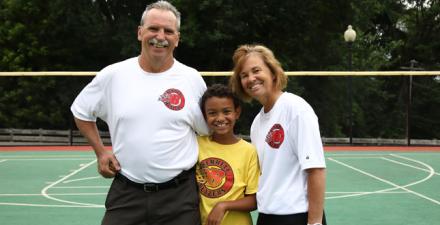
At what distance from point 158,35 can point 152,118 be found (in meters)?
0.48

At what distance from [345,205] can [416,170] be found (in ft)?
14.5

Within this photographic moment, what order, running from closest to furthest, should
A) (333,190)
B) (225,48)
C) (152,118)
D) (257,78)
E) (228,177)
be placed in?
(257,78), (152,118), (228,177), (333,190), (225,48)

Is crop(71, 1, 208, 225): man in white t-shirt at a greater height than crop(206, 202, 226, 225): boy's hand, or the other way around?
crop(71, 1, 208, 225): man in white t-shirt

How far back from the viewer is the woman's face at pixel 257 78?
3.40 metres

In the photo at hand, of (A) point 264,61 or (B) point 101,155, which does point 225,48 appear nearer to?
(B) point 101,155

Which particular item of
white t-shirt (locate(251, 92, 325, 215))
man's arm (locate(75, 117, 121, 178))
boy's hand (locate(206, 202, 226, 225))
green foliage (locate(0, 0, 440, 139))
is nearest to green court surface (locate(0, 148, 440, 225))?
man's arm (locate(75, 117, 121, 178))

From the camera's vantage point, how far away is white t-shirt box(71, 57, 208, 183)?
11.5ft

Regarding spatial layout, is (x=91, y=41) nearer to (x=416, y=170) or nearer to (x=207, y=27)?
(x=207, y=27)

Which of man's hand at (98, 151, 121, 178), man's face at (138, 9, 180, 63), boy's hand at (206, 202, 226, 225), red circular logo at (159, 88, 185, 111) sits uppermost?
man's face at (138, 9, 180, 63)

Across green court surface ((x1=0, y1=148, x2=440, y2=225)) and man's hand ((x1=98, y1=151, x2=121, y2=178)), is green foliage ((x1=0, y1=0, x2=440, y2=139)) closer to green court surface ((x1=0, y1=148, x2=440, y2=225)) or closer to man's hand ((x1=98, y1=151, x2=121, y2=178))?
green court surface ((x1=0, y1=148, x2=440, y2=225))

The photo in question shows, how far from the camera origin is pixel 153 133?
3506 mm

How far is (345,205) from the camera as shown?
8336 millimetres

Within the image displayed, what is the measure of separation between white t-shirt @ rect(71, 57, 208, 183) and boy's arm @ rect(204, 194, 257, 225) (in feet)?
1.00

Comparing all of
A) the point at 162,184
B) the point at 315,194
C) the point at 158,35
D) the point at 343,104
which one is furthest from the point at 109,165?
the point at 343,104
